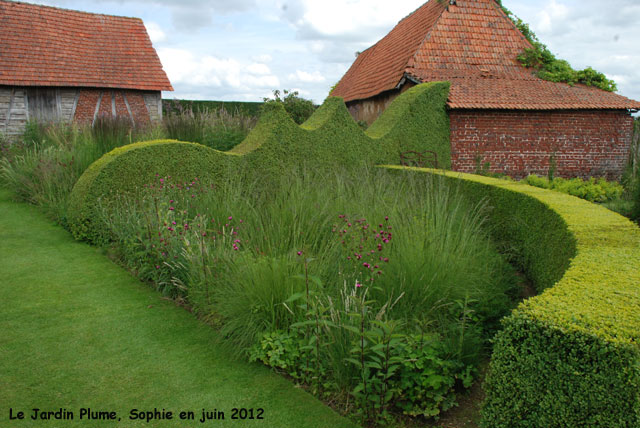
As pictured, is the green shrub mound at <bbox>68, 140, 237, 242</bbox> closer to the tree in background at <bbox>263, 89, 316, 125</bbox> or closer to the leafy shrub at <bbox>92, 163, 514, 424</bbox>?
the leafy shrub at <bbox>92, 163, 514, 424</bbox>

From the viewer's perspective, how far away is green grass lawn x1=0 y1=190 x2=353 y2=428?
10.0ft

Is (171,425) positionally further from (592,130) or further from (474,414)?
(592,130)

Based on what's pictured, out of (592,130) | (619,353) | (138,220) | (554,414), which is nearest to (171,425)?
(554,414)

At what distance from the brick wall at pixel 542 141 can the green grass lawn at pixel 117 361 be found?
33.2 ft

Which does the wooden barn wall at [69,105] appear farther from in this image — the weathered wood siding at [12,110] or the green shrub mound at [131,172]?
the green shrub mound at [131,172]

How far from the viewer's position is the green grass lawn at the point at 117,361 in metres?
3.06

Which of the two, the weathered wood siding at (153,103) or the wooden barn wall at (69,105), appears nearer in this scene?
the wooden barn wall at (69,105)

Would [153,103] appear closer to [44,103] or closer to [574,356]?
[44,103]

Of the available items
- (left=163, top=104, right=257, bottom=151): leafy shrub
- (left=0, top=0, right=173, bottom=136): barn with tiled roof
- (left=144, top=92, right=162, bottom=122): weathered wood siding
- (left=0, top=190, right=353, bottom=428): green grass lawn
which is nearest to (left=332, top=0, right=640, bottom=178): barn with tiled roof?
(left=163, top=104, right=257, bottom=151): leafy shrub

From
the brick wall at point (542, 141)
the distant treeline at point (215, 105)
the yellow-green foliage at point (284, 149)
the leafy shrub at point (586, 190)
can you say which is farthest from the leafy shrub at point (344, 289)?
the distant treeline at point (215, 105)

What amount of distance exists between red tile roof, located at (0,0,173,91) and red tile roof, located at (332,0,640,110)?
9.39 meters

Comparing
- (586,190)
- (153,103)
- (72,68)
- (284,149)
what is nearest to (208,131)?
(284,149)

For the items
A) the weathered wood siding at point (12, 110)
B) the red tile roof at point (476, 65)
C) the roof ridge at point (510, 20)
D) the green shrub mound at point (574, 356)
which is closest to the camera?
the green shrub mound at point (574, 356)

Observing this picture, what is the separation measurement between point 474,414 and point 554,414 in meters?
0.84
